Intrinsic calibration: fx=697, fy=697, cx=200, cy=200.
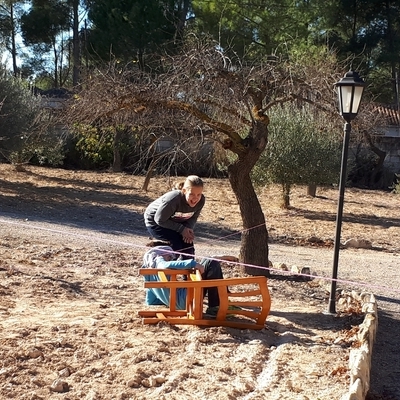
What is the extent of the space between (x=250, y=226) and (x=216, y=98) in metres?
1.66

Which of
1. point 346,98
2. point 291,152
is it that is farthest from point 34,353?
point 291,152

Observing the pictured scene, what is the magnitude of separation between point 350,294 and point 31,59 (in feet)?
123

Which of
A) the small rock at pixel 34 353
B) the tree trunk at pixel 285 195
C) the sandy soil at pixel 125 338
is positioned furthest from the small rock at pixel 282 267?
the tree trunk at pixel 285 195

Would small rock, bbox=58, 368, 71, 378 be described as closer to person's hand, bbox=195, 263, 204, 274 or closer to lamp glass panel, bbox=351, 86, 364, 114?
person's hand, bbox=195, 263, 204, 274

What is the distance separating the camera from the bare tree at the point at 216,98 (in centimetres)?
799

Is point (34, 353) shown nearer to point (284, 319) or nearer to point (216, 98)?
point (284, 319)

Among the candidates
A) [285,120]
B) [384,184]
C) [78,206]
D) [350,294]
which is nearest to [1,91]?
[78,206]

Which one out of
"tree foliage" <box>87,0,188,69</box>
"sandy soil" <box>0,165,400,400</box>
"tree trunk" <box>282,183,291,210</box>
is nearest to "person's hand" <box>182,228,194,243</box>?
"sandy soil" <box>0,165,400,400</box>

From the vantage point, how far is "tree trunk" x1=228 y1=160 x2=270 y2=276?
8625 millimetres

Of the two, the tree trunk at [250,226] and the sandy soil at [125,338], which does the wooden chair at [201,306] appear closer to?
the sandy soil at [125,338]

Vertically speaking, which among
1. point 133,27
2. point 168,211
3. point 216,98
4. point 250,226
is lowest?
point 250,226

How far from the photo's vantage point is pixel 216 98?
812 cm

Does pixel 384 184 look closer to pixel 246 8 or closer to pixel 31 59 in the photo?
pixel 246 8

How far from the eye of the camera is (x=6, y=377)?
169 inches
